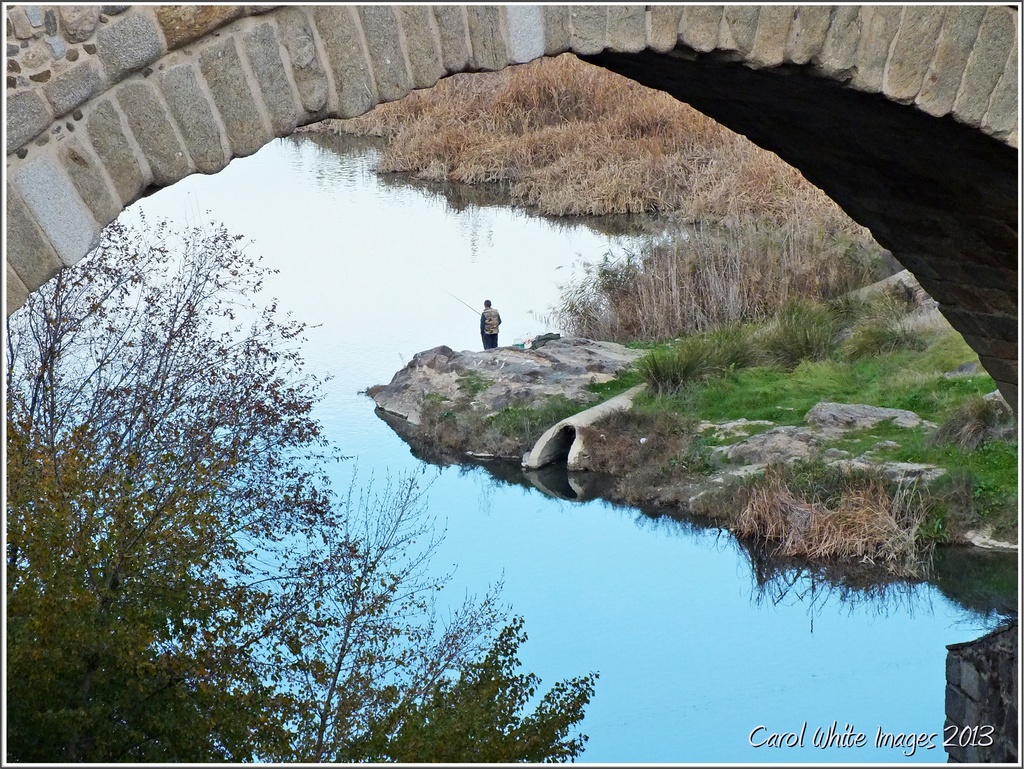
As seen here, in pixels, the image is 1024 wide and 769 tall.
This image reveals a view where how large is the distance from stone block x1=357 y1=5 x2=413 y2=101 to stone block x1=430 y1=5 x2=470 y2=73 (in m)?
0.10

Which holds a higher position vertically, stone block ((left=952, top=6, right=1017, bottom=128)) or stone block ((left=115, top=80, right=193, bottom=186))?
stone block ((left=115, top=80, right=193, bottom=186))

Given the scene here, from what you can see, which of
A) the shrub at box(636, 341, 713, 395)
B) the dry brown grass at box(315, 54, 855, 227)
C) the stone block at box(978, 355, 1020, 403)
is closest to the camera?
the stone block at box(978, 355, 1020, 403)

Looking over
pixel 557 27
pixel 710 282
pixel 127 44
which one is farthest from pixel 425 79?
pixel 710 282

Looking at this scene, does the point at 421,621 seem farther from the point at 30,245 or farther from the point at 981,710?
the point at 30,245

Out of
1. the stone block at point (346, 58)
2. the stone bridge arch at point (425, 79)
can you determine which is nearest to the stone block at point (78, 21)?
the stone bridge arch at point (425, 79)

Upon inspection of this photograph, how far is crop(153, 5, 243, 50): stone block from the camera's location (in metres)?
2.49

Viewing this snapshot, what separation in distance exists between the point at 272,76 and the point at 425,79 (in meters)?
0.36

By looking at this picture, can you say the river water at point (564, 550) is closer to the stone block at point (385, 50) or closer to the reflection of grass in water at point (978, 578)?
the reflection of grass in water at point (978, 578)

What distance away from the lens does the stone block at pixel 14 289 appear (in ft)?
7.85

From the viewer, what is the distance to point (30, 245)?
94.4 inches

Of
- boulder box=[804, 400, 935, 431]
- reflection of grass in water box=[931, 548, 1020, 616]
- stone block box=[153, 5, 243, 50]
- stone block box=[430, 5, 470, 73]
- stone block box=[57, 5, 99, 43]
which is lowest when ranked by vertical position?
boulder box=[804, 400, 935, 431]

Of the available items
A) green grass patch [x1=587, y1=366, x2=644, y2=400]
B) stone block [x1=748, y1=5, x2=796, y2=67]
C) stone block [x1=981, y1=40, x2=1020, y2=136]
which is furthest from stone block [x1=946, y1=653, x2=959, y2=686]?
green grass patch [x1=587, y1=366, x2=644, y2=400]

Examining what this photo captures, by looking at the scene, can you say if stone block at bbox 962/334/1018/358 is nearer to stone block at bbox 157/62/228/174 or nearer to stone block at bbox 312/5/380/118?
stone block at bbox 312/5/380/118

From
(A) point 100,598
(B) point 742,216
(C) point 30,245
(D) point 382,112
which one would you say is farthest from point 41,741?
(D) point 382,112
